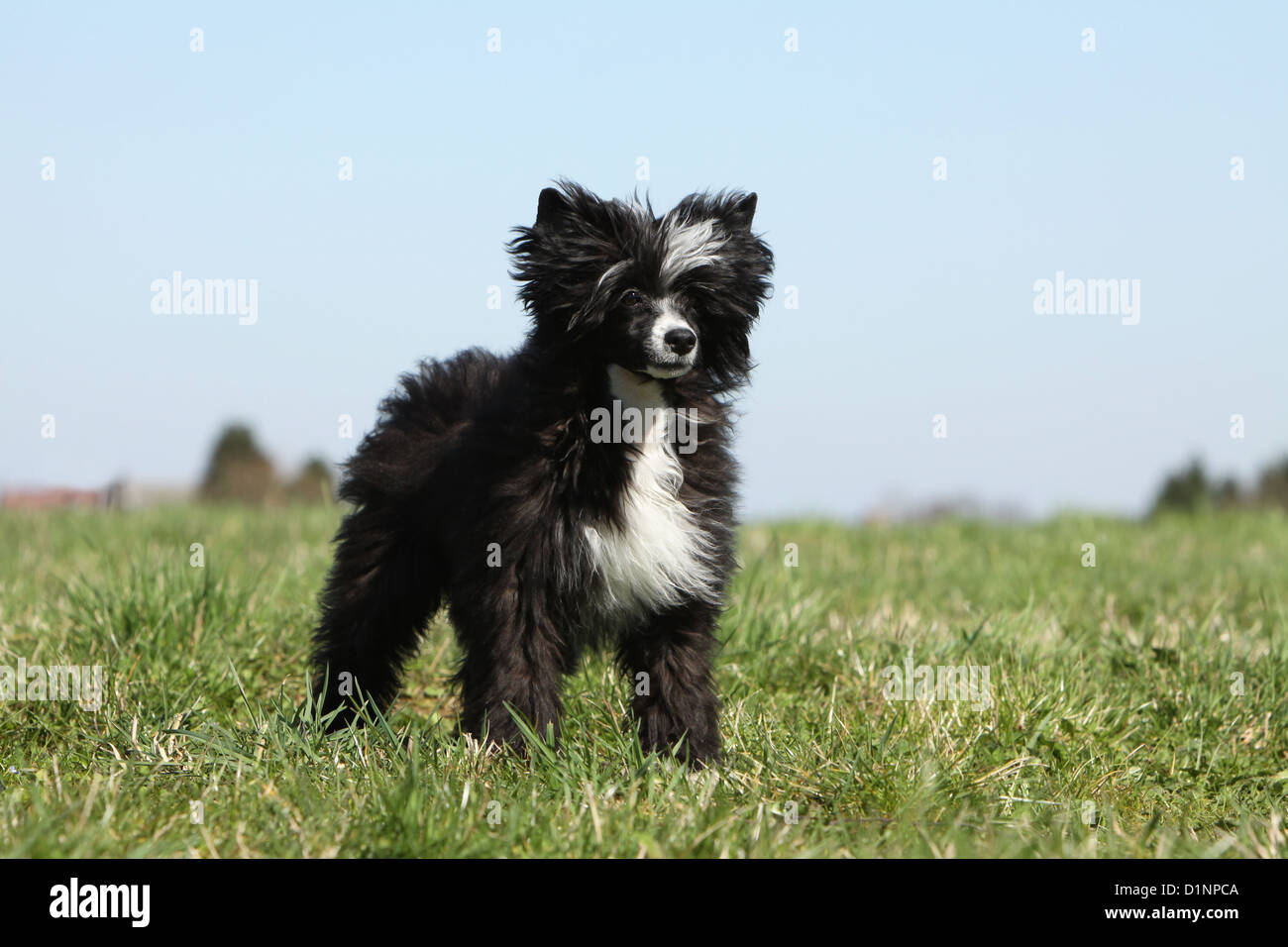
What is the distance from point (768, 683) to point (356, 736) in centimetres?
198

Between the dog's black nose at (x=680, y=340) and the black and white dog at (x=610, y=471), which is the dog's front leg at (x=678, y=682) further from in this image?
the dog's black nose at (x=680, y=340)

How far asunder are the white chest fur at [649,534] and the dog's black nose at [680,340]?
27cm

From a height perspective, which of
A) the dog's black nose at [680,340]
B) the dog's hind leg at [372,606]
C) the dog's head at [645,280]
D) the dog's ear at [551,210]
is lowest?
the dog's hind leg at [372,606]

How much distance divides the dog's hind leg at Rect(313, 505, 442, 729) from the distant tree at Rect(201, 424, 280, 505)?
15.9 m

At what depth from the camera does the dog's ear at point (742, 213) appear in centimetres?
454

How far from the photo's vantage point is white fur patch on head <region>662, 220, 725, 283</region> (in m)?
4.22

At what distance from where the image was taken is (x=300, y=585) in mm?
6688

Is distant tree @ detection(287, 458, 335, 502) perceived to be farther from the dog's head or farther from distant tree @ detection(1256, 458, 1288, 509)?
the dog's head

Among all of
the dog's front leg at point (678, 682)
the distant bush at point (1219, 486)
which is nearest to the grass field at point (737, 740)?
the dog's front leg at point (678, 682)

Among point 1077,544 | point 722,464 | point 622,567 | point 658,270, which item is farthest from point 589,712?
point 1077,544

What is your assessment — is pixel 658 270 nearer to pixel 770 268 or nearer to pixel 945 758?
pixel 770 268

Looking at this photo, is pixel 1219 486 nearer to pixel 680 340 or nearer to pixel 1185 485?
pixel 1185 485

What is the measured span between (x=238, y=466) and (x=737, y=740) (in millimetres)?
18791

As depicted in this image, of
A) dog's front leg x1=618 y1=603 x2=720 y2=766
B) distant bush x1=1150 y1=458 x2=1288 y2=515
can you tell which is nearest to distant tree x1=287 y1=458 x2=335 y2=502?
distant bush x1=1150 y1=458 x2=1288 y2=515
